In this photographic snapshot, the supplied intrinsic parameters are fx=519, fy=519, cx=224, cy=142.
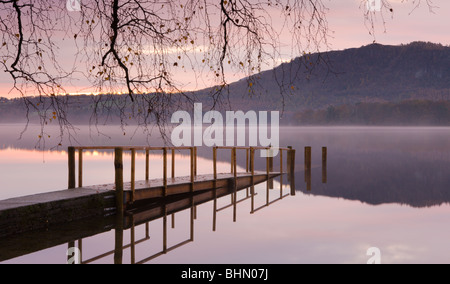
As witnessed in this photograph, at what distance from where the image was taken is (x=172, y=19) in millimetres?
5984

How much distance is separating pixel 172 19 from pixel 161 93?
2.83 ft

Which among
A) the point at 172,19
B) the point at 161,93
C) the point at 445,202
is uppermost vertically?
the point at 172,19

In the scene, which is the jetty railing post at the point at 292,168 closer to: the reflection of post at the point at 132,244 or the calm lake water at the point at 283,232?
the calm lake water at the point at 283,232

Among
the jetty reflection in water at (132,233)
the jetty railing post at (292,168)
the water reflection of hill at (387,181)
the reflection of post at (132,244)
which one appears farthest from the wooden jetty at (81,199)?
the water reflection of hill at (387,181)

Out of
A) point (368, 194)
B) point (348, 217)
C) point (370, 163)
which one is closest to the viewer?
point (348, 217)

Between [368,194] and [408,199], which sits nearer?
[408,199]

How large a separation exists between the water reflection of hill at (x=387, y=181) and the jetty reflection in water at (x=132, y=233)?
9120mm

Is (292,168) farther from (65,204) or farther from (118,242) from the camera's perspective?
(65,204)

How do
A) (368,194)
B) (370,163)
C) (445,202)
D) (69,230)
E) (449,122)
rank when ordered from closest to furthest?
1. (69,230)
2. (445,202)
3. (368,194)
4. (370,163)
5. (449,122)

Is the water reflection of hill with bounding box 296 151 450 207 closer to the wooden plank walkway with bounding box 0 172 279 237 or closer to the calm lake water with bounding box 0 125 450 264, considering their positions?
the calm lake water with bounding box 0 125 450 264
